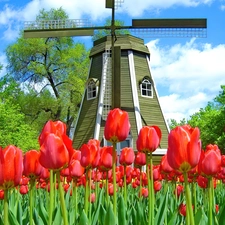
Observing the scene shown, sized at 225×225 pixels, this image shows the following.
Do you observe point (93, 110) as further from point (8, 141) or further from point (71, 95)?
point (71, 95)

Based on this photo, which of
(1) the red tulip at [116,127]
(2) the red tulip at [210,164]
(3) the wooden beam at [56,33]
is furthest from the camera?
(3) the wooden beam at [56,33]

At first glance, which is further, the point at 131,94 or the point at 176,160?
the point at 131,94

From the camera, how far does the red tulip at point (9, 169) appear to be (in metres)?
1.57

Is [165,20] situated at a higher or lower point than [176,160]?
higher

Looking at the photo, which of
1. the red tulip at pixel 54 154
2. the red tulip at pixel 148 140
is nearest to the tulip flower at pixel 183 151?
the red tulip at pixel 54 154

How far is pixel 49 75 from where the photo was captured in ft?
105

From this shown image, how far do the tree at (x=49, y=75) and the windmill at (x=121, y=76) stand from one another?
9159 millimetres

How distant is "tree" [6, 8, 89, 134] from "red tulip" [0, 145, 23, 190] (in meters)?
28.5

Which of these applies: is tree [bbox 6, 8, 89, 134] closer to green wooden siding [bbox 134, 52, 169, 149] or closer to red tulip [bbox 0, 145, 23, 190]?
green wooden siding [bbox 134, 52, 169, 149]

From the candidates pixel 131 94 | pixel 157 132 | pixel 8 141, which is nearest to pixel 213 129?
pixel 131 94

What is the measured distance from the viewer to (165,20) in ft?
61.2

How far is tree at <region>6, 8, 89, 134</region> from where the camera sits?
30.6 m

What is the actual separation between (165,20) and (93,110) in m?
A: 5.50

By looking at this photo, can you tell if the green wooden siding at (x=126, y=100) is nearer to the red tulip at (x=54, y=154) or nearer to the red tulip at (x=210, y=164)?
the red tulip at (x=210, y=164)
